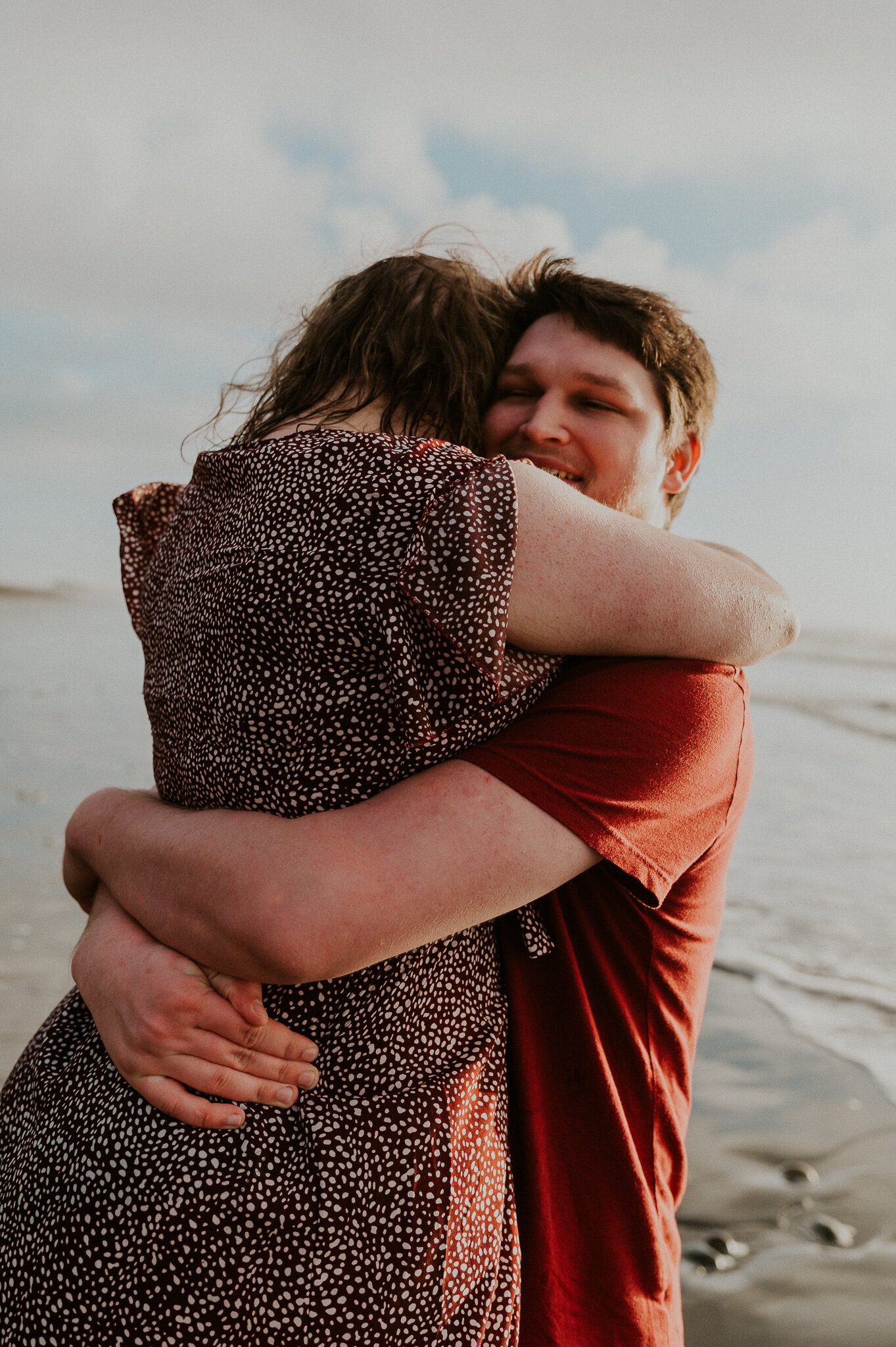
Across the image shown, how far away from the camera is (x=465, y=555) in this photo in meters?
1.31

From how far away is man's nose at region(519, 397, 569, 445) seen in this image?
2.16 metres

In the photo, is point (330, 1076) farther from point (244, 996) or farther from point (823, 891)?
point (823, 891)

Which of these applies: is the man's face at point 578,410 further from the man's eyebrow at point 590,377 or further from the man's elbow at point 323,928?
the man's elbow at point 323,928

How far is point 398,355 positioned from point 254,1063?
1.25m

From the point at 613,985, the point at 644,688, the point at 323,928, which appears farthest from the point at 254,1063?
the point at 644,688

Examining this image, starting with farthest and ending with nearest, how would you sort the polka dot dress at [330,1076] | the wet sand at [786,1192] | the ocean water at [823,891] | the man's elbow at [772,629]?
the ocean water at [823,891], the wet sand at [786,1192], the man's elbow at [772,629], the polka dot dress at [330,1076]

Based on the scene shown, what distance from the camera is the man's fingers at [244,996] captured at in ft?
4.62

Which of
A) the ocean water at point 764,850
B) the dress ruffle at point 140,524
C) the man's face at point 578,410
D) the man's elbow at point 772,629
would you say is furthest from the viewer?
the ocean water at point 764,850

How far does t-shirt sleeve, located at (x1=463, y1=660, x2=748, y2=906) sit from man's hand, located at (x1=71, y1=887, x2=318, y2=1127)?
0.49 metres

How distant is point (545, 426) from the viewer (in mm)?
2164

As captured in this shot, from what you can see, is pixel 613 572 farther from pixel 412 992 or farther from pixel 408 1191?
pixel 408 1191

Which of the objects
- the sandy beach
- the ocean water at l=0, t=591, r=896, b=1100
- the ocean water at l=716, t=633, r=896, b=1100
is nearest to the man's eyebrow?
the sandy beach

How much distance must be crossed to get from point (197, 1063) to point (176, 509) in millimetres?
932

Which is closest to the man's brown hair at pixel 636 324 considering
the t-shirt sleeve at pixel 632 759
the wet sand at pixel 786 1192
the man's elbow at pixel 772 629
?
the man's elbow at pixel 772 629
